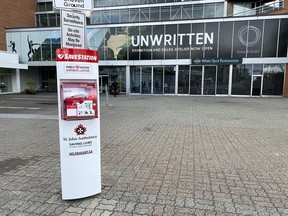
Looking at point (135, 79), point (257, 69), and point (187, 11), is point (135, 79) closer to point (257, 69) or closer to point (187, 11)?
point (187, 11)

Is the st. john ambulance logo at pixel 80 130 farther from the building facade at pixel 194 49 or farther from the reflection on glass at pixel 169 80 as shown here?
the reflection on glass at pixel 169 80

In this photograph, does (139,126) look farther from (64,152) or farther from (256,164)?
(64,152)

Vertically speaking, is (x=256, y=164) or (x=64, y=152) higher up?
(x=64, y=152)

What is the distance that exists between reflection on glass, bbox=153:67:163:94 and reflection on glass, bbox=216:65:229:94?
613 cm

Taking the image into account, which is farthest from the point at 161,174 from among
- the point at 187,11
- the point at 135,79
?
the point at 187,11

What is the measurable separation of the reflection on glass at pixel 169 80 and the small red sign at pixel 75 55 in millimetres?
22955

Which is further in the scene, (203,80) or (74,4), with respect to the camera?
(203,80)

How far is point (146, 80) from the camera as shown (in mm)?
26516

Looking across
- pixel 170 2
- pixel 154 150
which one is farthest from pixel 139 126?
pixel 170 2

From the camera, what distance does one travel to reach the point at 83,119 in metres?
3.21

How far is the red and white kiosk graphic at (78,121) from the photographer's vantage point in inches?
121

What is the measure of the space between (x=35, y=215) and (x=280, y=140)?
648 centimetres

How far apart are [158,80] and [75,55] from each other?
2332cm

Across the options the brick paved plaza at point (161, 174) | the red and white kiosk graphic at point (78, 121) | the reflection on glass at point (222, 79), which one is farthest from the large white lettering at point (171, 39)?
the red and white kiosk graphic at point (78, 121)
